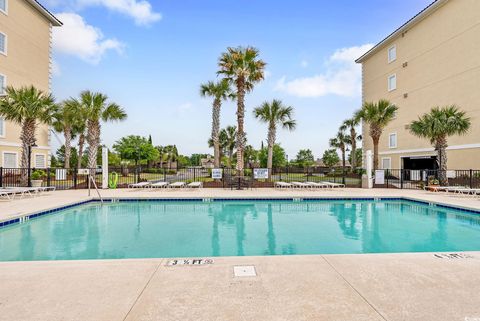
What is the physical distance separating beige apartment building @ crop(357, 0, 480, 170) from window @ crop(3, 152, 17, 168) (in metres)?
31.0

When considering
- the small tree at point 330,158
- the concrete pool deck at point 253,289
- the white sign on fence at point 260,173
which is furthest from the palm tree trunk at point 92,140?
the small tree at point 330,158

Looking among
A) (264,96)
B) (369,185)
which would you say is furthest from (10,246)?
(264,96)

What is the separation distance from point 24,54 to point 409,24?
3071 centimetres

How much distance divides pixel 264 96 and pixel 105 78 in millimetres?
11614

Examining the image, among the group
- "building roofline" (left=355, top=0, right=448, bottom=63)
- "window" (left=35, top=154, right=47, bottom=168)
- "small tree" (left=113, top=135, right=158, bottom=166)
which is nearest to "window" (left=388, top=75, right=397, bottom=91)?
"building roofline" (left=355, top=0, right=448, bottom=63)

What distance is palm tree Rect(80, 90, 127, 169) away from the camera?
17.0 meters

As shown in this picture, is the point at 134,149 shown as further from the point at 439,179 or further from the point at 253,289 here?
the point at 253,289

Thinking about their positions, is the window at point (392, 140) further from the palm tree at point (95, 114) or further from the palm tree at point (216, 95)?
the palm tree at point (95, 114)

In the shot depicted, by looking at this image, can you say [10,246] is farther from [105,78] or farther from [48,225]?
[105,78]

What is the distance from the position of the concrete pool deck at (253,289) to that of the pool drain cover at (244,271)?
0.26 ft

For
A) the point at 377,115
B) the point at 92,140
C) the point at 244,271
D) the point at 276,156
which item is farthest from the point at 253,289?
the point at 276,156

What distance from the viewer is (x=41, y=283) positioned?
321 cm

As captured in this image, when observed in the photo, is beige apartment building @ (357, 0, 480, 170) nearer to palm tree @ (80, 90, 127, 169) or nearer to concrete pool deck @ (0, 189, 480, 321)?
concrete pool deck @ (0, 189, 480, 321)

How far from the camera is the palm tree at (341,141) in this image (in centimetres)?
4182
